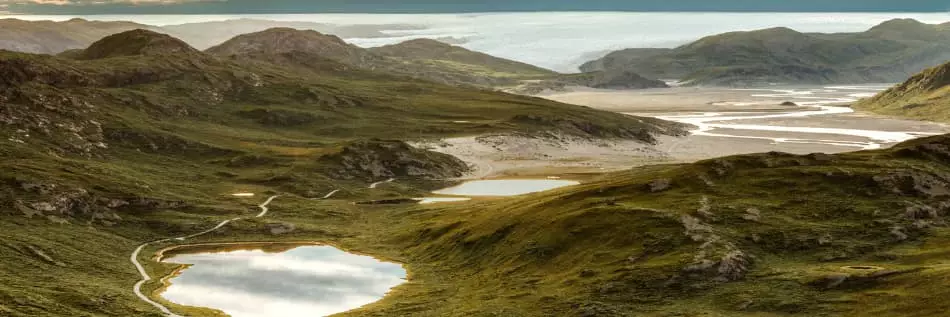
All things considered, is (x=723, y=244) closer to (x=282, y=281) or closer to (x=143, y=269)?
(x=282, y=281)

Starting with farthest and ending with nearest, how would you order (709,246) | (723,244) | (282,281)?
(282,281), (723,244), (709,246)

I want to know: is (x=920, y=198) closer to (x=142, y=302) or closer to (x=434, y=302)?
(x=434, y=302)

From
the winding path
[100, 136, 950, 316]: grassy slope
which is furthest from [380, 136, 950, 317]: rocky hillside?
the winding path

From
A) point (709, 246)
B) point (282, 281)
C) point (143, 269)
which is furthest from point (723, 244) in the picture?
point (143, 269)

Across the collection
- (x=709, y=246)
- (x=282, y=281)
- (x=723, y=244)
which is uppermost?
(x=723, y=244)

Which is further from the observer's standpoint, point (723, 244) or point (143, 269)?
point (143, 269)

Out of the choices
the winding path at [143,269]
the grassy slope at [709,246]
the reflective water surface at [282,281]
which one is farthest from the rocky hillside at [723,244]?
the winding path at [143,269]

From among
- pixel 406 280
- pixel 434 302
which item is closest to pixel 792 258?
pixel 434 302

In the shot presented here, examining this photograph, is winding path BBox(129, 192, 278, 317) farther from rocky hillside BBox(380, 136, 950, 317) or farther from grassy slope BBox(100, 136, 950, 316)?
rocky hillside BBox(380, 136, 950, 317)

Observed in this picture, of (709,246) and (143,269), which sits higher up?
(709,246)
